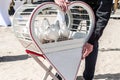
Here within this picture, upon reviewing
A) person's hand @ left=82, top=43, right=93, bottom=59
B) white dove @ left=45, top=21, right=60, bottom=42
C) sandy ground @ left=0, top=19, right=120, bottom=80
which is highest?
white dove @ left=45, top=21, right=60, bottom=42

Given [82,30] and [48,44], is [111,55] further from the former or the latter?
[48,44]

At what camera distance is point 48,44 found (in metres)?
3.09

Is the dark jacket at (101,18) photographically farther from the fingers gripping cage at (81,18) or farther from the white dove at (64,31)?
the white dove at (64,31)

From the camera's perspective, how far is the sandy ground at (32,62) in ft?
16.8

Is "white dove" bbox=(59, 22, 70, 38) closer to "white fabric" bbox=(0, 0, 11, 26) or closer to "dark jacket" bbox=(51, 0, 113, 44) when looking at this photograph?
"dark jacket" bbox=(51, 0, 113, 44)

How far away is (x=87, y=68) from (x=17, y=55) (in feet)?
8.48

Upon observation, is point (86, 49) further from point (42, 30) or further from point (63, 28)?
point (42, 30)

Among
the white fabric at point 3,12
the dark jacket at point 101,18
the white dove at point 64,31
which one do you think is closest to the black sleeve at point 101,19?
the dark jacket at point 101,18

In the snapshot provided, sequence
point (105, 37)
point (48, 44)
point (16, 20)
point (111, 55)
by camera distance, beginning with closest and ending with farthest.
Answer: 1. point (48, 44)
2. point (16, 20)
3. point (111, 55)
4. point (105, 37)

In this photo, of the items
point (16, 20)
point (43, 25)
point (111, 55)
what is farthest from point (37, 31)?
point (111, 55)

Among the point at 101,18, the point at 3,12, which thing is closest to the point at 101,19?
the point at 101,18

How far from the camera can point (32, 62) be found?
5777 millimetres

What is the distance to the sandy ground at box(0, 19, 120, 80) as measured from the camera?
5105mm

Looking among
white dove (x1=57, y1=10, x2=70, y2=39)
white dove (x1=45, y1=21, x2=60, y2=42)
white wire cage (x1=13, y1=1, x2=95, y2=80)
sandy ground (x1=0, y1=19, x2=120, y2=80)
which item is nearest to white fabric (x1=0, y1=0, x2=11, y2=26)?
sandy ground (x1=0, y1=19, x2=120, y2=80)
